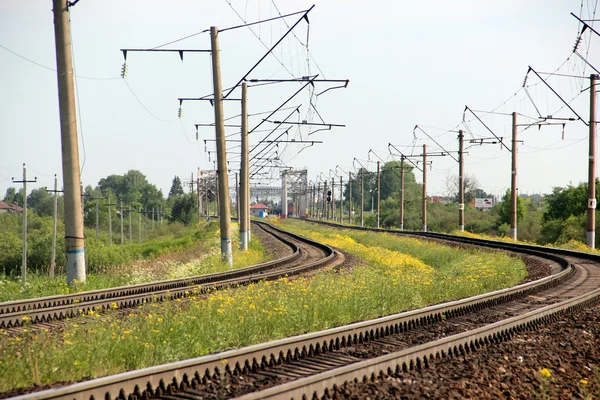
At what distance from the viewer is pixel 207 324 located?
8.98m

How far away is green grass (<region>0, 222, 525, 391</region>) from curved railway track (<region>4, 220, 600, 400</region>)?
1.02m

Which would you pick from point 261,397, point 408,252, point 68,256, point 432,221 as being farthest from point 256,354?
point 432,221

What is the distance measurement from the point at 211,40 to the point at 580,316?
1493 centimetres

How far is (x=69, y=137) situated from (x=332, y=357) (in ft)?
31.0

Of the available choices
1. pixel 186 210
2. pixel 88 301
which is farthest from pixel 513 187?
pixel 186 210

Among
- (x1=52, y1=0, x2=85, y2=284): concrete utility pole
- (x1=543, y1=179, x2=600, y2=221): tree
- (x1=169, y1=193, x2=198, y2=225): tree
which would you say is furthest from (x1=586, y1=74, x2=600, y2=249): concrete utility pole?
(x1=169, y1=193, x2=198, y2=225): tree

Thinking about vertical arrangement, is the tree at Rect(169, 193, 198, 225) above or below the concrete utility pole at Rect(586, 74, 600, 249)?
below

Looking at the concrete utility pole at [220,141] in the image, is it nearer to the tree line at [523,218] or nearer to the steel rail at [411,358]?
the steel rail at [411,358]

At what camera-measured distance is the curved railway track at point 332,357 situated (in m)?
5.82

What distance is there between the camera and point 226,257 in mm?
22438

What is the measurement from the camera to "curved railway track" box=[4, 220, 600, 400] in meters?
5.82

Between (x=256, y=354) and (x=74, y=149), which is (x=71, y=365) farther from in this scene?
(x=74, y=149)

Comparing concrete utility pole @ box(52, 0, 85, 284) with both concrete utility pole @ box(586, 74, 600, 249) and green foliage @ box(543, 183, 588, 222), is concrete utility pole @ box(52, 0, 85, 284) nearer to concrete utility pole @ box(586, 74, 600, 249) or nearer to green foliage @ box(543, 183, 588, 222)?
concrete utility pole @ box(586, 74, 600, 249)

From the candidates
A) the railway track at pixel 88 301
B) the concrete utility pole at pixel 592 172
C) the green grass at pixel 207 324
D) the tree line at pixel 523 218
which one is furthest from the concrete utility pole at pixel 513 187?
the railway track at pixel 88 301
